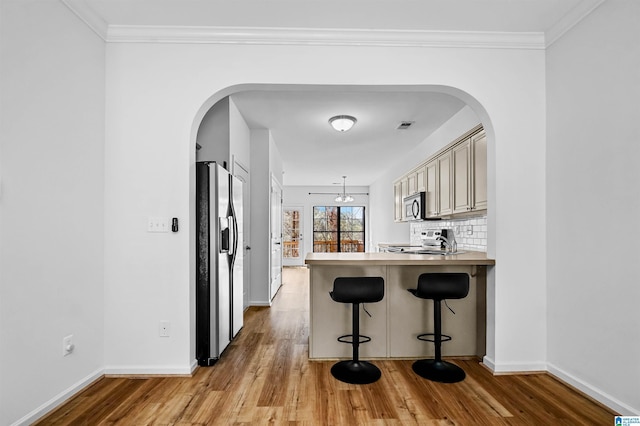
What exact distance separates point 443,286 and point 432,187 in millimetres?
2626

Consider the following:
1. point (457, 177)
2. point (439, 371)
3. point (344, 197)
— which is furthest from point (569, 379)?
point (344, 197)

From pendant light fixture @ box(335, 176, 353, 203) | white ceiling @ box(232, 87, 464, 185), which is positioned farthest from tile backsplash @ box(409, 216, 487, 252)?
pendant light fixture @ box(335, 176, 353, 203)

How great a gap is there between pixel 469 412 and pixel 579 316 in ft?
3.32

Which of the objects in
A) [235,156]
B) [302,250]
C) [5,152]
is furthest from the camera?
[302,250]

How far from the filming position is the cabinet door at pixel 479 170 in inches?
137

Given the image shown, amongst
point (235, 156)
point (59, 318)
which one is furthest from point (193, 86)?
point (59, 318)

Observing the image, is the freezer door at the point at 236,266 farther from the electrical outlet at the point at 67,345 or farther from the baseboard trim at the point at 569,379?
the baseboard trim at the point at 569,379

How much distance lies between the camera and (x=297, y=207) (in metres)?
11.1

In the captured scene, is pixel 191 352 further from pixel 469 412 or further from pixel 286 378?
pixel 469 412

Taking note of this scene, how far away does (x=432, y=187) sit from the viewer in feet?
16.7

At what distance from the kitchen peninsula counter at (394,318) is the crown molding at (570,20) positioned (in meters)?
1.74

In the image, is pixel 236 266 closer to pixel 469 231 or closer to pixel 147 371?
pixel 147 371

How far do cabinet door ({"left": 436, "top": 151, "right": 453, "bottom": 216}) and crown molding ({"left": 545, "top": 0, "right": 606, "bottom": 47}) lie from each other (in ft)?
5.87

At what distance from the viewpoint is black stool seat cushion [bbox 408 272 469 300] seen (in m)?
2.70
